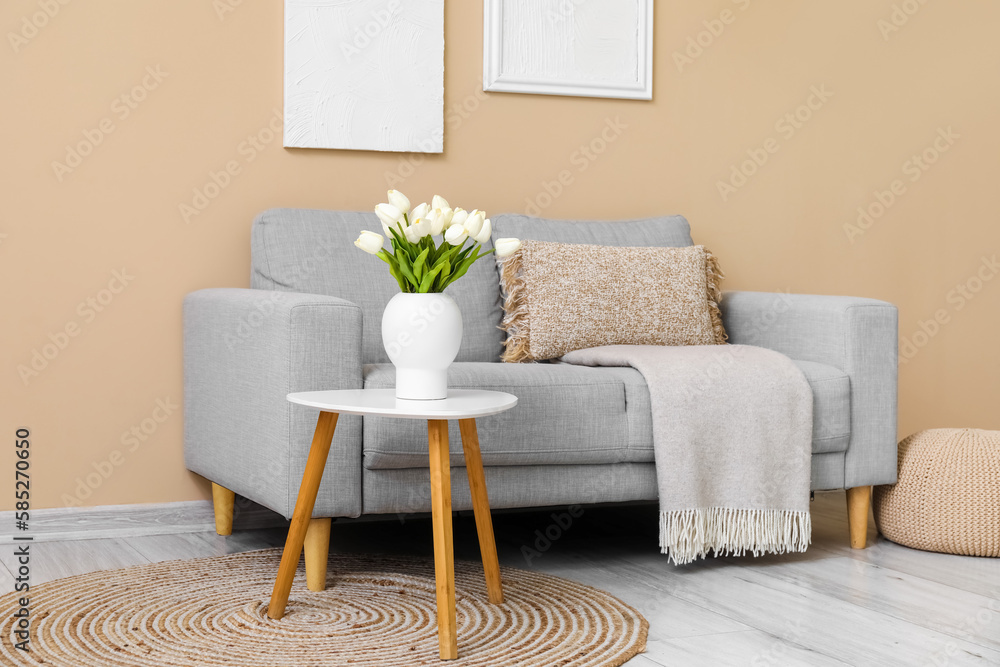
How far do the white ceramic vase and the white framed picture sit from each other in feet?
4.55

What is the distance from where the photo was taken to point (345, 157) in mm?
2922

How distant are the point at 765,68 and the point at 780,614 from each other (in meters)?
1.99

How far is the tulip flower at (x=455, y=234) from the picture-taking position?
186 cm

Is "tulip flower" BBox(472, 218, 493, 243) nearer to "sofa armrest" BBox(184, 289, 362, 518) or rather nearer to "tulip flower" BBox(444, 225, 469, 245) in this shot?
"tulip flower" BBox(444, 225, 469, 245)

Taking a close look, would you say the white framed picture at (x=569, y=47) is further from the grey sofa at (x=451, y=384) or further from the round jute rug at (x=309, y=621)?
the round jute rug at (x=309, y=621)

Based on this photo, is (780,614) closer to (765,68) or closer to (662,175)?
(662,175)

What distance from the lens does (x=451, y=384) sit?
7.06 feet

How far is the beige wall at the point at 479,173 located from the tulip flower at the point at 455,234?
1142 millimetres

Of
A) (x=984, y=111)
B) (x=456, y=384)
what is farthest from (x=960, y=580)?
(x=984, y=111)

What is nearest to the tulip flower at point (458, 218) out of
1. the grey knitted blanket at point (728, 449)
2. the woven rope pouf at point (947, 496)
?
the grey knitted blanket at point (728, 449)

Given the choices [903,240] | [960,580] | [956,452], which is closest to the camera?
[960,580]

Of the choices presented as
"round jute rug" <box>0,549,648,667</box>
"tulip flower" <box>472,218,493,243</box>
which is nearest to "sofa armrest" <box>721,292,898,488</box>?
"round jute rug" <box>0,549,648,667</box>

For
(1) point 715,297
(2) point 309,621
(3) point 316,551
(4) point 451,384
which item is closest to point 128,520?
(3) point 316,551

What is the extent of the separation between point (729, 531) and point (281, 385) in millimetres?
1057
